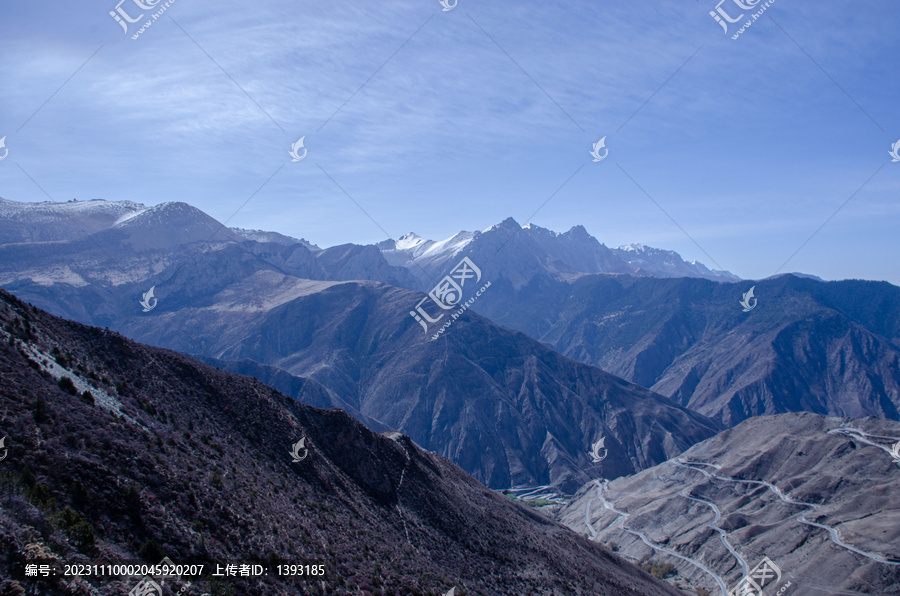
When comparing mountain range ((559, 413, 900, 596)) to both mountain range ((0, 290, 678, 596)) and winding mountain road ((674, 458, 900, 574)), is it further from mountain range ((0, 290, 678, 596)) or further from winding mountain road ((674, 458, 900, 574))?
mountain range ((0, 290, 678, 596))

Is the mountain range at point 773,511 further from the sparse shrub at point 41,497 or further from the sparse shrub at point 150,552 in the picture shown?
the sparse shrub at point 41,497

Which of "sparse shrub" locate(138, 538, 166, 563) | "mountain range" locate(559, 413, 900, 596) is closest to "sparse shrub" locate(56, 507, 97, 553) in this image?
"sparse shrub" locate(138, 538, 166, 563)

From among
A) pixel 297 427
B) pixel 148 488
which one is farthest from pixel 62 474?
pixel 297 427

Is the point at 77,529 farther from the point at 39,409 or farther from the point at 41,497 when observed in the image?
the point at 39,409

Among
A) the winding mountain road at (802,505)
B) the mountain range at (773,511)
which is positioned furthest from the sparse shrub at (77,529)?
the winding mountain road at (802,505)

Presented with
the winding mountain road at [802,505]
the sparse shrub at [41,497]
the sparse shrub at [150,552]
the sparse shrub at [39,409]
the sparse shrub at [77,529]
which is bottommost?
the sparse shrub at [150,552]

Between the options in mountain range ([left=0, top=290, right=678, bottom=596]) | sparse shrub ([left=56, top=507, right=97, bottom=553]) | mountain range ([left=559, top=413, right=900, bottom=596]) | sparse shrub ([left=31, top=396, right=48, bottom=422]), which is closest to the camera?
sparse shrub ([left=56, top=507, right=97, bottom=553])

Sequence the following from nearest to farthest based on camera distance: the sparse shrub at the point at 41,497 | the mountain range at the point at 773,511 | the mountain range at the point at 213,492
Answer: the sparse shrub at the point at 41,497 < the mountain range at the point at 213,492 < the mountain range at the point at 773,511

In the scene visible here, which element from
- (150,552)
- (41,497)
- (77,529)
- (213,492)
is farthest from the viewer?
(213,492)

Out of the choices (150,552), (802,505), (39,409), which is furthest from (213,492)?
(802,505)

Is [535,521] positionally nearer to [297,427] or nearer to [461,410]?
[297,427]

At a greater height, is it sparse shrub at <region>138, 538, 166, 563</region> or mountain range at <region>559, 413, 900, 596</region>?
mountain range at <region>559, 413, 900, 596</region>
